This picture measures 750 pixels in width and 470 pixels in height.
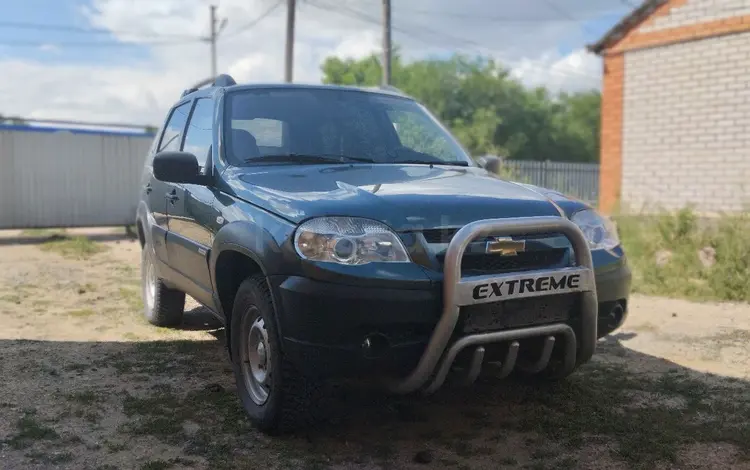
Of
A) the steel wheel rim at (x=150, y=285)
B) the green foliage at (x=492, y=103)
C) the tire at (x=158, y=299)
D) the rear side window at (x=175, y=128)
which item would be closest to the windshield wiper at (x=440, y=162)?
the rear side window at (x=175, y=128)

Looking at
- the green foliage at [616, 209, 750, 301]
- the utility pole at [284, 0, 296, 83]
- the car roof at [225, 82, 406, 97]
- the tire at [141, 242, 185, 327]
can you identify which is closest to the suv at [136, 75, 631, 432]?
the car roof at [225, 82, 406, 97]

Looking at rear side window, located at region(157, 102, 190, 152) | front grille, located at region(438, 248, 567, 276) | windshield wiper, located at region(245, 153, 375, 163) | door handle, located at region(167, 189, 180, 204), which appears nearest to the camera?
front grille, located at region(438, 248, 567, 276)

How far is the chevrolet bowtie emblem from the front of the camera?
322cm

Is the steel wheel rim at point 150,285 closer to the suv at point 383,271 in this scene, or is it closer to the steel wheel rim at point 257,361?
the suv at point 383,271

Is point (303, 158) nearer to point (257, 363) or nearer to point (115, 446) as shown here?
point (257, 363)

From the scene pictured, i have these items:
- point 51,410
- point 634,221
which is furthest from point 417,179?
point 634,221

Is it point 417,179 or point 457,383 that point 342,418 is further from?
point 417,179

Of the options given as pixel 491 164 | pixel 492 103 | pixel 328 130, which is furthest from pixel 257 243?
pixel 492 103

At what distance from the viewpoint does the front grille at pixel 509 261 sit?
319 cm

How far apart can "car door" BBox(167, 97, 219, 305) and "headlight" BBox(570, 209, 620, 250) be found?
6.43ft

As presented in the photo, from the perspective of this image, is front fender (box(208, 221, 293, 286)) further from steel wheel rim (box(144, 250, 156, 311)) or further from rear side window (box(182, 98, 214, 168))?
steel wheel rim (box(144, 250, 156, 311))

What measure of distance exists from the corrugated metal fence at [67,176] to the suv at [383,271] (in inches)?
507

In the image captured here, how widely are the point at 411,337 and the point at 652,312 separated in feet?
15.0

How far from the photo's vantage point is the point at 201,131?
4.77m
